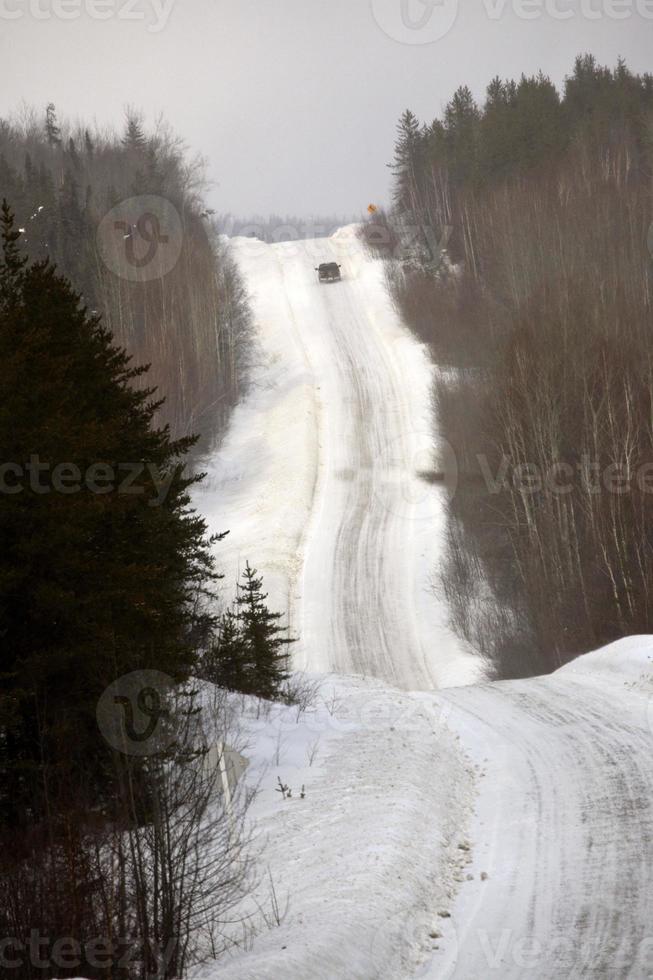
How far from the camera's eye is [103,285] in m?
43.7

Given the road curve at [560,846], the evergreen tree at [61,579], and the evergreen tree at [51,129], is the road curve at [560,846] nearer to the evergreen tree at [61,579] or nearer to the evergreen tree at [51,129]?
the evergreen tree at [61,579]

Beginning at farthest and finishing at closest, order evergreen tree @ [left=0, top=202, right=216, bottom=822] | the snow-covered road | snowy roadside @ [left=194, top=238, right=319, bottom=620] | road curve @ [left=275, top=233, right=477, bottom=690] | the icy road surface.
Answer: snowy roadside @ [left=194, top=238, right=319, bottom=620] < the icy road surface < road curve @ [left=275, top=233, right=477, bottom=690] < evergreen tree @ [left=0, top=202, right=216, bottom=822] < the snow-covered road

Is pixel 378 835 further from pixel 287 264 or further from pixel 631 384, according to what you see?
pixel 287 264

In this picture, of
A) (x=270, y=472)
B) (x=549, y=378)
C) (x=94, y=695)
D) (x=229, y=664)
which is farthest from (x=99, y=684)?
(x=270, y=472)

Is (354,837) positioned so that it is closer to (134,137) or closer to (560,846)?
(560,846)

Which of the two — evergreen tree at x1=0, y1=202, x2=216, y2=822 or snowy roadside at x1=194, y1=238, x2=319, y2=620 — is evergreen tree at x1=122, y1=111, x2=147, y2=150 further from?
evergreen tree at x1=0, y1=202, x2=216, y2=822

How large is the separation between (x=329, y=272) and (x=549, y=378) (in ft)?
128

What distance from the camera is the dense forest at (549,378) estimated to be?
26.8m

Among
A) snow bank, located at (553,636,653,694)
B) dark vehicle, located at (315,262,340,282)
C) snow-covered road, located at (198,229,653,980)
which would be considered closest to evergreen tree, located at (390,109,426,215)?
dark vehicle, located at (315,262,340,282)

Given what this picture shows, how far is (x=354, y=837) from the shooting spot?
10.0 m

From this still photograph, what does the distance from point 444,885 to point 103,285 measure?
129ft

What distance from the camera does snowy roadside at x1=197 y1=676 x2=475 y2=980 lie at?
721cm

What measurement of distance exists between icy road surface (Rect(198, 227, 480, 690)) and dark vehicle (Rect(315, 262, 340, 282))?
2364mm

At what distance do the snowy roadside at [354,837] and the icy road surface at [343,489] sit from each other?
1367cm
